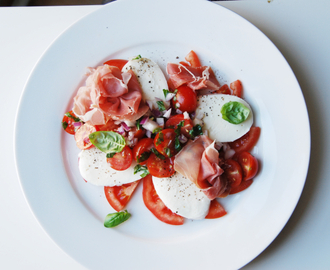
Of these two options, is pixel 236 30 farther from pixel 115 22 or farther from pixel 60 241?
pixel 60 241

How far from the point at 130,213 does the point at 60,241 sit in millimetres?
539

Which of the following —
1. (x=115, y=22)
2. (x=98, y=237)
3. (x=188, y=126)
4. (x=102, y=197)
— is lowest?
(x=98, y=237)

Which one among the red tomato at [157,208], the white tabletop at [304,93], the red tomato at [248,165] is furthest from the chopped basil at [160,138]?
the white tabletop at [304,93]

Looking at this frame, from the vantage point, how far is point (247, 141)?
1848mm

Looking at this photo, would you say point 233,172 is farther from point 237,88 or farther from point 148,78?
point 148,78

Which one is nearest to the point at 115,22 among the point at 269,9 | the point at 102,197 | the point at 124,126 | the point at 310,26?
the point at 124,126

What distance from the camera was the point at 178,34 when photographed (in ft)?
6.25

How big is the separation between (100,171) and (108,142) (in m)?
0.26

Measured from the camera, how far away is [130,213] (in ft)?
6.30

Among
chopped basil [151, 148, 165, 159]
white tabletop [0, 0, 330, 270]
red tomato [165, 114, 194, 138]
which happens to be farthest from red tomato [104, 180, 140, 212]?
white tabletop [0, 0, 330, 270]

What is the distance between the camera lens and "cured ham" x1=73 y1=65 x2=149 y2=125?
1.75m

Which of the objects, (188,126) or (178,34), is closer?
(188,126)

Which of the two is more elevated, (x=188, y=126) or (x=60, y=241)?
(x=188, y=126)

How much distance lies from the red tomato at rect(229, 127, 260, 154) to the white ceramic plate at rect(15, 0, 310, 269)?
5 cm
